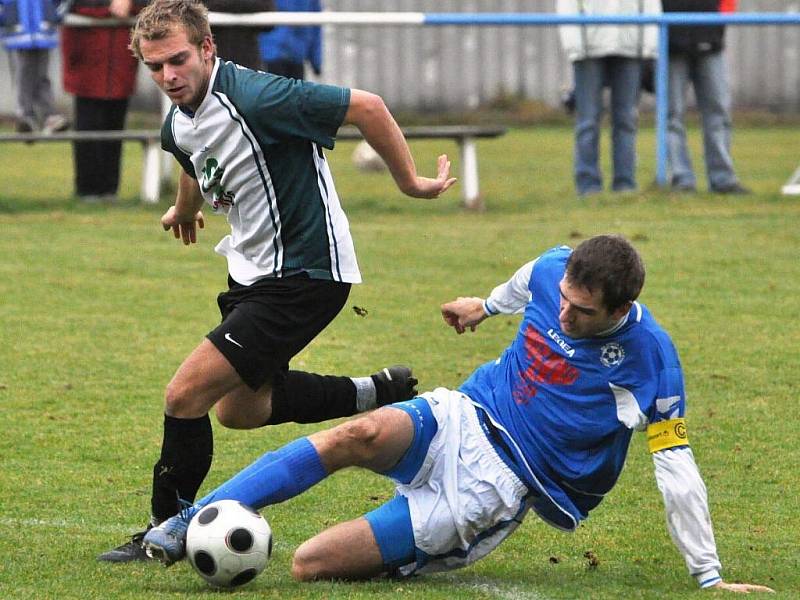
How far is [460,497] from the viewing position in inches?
196

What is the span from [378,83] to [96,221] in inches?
461

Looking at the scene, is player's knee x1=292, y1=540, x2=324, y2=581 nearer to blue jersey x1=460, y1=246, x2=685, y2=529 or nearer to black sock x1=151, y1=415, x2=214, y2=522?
black sock x1=151, y1=415, x2=214, y2=522

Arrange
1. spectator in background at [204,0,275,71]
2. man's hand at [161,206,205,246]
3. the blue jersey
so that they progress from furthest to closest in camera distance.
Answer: spectator in background at [204,0,275,71] < man's hand at [161,206,205,246] < the blue jersey

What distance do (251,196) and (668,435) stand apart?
1587mm

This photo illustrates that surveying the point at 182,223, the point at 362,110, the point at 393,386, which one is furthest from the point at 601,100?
the point at 362,110

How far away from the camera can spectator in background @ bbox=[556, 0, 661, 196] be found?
1254 centimetres

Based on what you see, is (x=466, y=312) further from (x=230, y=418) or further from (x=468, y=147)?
(x=468, y=147)

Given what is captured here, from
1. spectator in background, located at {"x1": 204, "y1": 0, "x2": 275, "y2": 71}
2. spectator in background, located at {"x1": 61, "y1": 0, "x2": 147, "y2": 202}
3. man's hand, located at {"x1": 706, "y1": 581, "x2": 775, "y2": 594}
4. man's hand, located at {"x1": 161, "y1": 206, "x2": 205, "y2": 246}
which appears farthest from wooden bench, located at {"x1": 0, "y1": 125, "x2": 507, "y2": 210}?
man's hand, located at {"x1": 706, "y1": 581, "x2": 775, "y2": 594}

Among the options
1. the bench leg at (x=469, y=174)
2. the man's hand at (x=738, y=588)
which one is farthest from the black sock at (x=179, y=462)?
the bench leg at (x=469, y=174)

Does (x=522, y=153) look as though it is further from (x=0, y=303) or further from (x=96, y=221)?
(x=0, y=303)

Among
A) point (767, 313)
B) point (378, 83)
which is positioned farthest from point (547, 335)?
point (378, 83)

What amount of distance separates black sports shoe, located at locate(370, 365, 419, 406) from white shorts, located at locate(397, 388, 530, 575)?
94cm

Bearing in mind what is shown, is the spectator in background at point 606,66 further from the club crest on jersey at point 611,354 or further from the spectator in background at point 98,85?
the club crest on jersey at point 611,354

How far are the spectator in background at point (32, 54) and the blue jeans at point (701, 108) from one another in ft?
16.3
